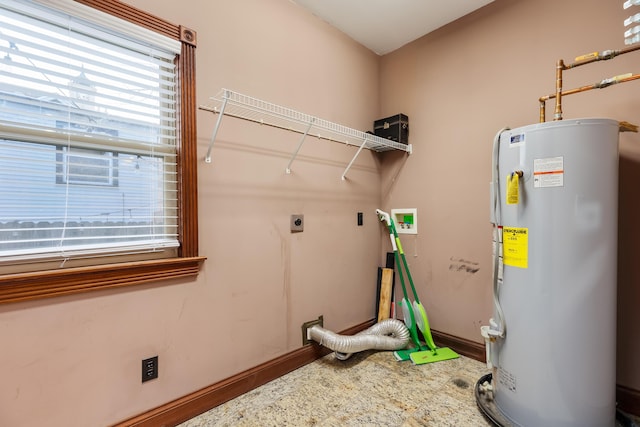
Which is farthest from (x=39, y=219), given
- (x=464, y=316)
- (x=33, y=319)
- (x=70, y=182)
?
(x=464, y=316)

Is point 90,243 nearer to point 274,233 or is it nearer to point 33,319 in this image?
point 33,319

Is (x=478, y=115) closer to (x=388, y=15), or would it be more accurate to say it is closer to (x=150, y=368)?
(x=388, y=15)

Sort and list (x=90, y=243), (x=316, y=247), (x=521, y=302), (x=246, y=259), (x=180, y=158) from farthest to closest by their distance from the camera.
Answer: (x=316, y=247), (x=246, y=259), (x=180, y=158), (x=521, y=302), (x=90, y=243)

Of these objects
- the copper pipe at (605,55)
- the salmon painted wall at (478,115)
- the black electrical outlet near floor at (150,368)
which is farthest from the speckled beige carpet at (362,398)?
the copper pipe at (605,55)

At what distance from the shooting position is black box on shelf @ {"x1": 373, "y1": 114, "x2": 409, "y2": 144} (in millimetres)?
2562

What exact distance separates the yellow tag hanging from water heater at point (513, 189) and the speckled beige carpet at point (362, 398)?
1.20 meters

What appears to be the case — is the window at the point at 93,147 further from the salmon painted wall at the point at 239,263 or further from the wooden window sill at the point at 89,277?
the salmon painted wall at the point at 239,263

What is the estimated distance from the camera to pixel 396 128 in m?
2.58

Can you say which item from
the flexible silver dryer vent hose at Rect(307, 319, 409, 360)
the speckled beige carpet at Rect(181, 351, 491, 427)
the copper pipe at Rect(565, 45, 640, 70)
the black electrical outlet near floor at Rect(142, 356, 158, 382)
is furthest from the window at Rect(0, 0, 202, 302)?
the copper pipe at Rect(565, 45, 640, 70)

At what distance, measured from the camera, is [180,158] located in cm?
157

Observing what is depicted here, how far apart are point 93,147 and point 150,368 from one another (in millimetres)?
1138

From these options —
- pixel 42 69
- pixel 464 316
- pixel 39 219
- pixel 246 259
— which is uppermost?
pixel 42 69

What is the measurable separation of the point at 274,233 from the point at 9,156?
132cm

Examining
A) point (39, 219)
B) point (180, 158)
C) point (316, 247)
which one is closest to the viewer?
point (39, 219)
